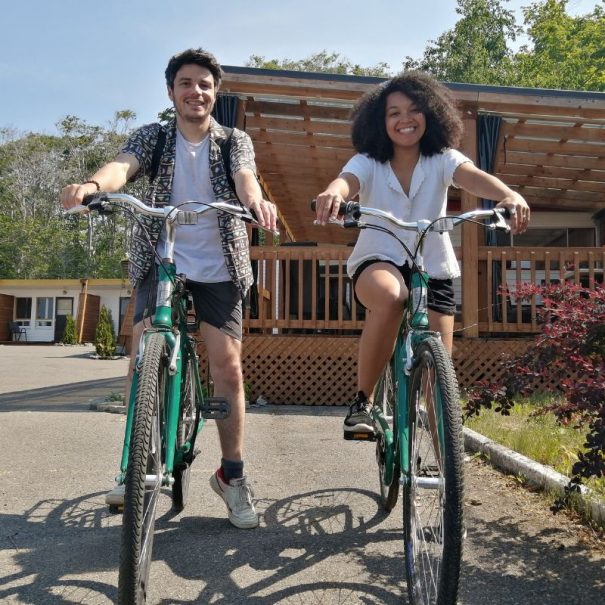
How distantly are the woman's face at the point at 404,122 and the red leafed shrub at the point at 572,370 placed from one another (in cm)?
102

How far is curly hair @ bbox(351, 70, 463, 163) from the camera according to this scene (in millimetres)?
2949

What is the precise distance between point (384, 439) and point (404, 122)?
4.49 ft

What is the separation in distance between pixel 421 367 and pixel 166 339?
2.84 feet

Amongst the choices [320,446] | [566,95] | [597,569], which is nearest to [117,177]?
[597,569]

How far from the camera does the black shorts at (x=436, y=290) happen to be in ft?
9.21

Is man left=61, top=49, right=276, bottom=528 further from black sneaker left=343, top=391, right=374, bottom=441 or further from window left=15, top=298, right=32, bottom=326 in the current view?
window left=15, top=298, right=32, bottom=326

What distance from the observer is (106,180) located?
8.63 ft

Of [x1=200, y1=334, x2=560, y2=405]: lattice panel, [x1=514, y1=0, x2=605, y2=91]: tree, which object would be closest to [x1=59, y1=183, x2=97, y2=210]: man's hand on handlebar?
[x1=200, y1=334, x2=560, y2=405]: lattice panel

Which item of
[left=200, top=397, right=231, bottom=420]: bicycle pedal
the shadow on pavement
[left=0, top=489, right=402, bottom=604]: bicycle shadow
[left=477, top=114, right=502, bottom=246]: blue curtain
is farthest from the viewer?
[left=477, top=114, right=502, bottom=246]: blue curtain

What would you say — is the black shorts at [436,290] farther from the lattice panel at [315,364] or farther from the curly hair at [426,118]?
the lattice panel at [315,364]

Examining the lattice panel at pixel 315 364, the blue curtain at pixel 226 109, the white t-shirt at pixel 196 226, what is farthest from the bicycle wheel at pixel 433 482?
the blue curtain at pixel 226 109

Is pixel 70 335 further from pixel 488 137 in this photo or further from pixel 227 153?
pixel 227 153

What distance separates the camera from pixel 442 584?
1.78 meters

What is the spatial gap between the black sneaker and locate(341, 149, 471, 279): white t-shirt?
0.57 meters
